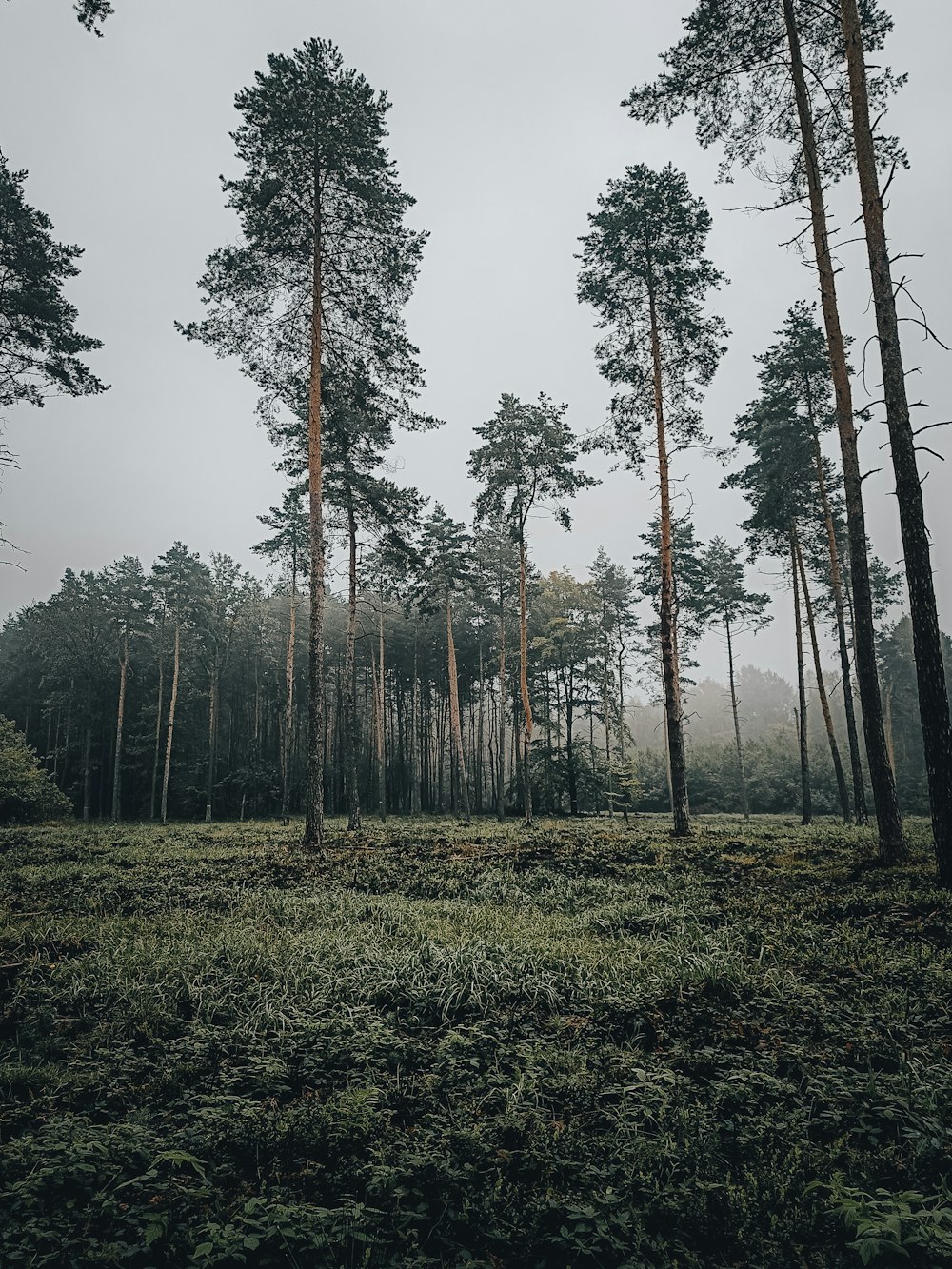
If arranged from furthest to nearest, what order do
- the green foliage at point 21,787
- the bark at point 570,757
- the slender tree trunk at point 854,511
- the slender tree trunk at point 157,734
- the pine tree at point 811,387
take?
the bark at point 570,757 < the slender tree trunk at point 157,734 < the green foliage at point 21,787 < the pine tree at point 811,387 < the slender tree trunk at point 854,511

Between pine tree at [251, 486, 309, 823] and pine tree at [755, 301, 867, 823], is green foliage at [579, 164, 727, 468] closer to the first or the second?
pine tree at [755, 301, 867, 823]

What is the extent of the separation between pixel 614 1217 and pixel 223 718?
4373cm

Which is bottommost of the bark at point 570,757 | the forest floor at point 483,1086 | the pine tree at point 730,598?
the forest floor at point 483,1086

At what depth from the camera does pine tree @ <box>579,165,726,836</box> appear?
15328 millimetres

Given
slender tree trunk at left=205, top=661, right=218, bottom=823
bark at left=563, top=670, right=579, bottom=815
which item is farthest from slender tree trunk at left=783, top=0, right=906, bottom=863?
slender tree trunk at left=205, top=661, right=218, bottom=823

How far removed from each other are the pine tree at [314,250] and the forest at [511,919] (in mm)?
81

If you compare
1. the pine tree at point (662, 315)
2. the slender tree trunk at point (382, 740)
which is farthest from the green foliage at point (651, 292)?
the slender tree trunk at point (382, 740)

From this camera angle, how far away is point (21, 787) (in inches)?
1073

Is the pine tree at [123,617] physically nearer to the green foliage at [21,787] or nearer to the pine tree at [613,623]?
the green foliage at [21,787]

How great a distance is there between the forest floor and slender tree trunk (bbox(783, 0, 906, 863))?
2558 millimetres

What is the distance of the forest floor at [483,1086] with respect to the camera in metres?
2.37

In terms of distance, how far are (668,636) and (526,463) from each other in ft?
32.1

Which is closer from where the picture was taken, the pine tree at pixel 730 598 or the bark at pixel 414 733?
the pine tree at pixel 730 598

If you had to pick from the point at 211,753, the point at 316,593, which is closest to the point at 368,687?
the point at 211,753
